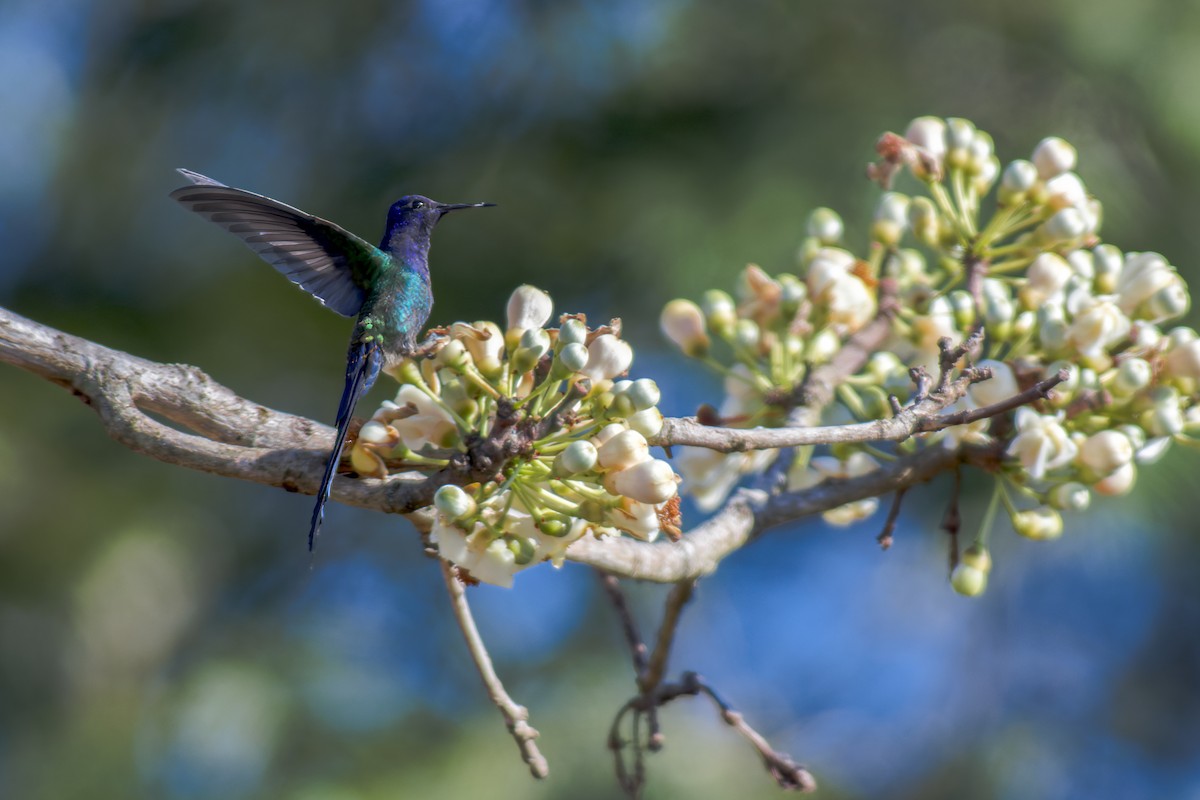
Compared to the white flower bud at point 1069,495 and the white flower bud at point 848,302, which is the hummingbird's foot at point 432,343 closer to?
the white flower bud at point 848,302

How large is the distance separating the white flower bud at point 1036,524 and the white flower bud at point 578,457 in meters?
0.65

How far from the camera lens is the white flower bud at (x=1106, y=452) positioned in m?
1.34

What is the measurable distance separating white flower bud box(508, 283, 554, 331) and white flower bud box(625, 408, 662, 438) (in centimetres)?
19

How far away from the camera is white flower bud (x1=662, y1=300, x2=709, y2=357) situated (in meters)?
1.69

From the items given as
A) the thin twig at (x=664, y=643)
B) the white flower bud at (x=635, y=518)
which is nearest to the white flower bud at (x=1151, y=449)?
the thin twig at (x=664, y=643)

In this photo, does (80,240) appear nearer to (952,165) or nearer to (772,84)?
(772,84)

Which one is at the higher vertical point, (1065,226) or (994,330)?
(1065,226)

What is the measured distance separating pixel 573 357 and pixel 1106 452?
664mm

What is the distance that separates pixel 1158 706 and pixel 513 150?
4.47 metres

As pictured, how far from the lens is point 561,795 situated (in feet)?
12.0

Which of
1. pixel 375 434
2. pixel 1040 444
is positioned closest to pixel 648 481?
pixel 375 434

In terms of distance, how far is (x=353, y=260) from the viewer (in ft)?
5.36

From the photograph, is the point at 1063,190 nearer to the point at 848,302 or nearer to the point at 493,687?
the point at 848,302

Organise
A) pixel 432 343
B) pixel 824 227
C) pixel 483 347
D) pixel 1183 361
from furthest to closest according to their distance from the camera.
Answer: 1. pixel 824 227
2. pixel 1183 361
3. pixel 432 343
4. pixel 483 347
